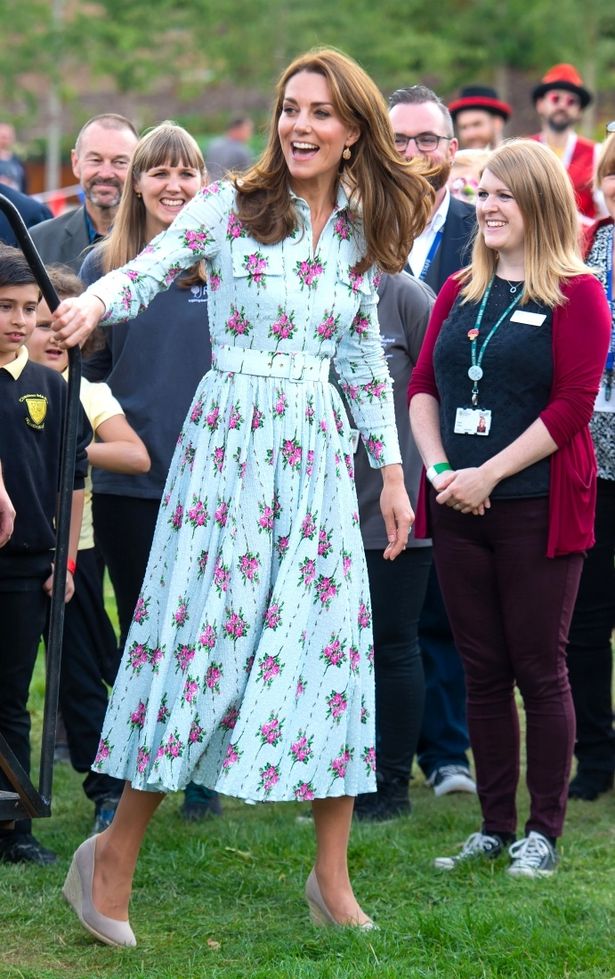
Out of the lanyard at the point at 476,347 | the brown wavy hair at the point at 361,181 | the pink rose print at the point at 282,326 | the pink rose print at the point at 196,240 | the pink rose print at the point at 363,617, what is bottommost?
the pink rose print at the point at 363,617

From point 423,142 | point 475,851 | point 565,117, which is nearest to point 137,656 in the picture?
point 475,851

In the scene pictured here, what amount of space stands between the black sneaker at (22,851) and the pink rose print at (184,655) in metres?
1.20

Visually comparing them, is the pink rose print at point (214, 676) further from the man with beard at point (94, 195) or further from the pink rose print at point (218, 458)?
the man with beard at point (94, 195)

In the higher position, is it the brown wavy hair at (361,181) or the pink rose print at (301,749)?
the brown wavy hair at (361,181)

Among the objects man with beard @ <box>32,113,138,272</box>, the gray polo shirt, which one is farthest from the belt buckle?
man with beard @ <box>32,113,138,272</box>

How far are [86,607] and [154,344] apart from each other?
0.95 metres

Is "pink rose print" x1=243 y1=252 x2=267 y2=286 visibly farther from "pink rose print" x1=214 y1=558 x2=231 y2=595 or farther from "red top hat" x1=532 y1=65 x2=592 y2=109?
"red top hat" x1=532 y1=65 x2=592 y2=109

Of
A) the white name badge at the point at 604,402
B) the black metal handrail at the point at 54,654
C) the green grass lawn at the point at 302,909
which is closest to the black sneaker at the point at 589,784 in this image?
the green grass lawn at the point at 302,909

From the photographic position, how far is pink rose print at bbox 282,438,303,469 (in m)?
4.20

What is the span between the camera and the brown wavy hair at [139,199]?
5.57 metres

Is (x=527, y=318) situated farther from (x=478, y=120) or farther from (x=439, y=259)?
(x=478, y=120)

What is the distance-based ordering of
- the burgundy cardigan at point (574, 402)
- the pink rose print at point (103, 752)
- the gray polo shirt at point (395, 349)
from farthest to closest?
the gray polo shirt at point (395, 349) < the burgundy cardigan at point (574, 402) < the pink rose print at point (103, 752)

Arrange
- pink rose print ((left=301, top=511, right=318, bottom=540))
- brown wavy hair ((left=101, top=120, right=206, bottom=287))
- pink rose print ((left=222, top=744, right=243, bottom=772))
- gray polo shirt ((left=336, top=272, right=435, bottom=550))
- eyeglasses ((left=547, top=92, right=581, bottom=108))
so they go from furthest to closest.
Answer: eyeglasses ((left=547, top=92, right=581, bottom=108)) < gray polo shirt ((left=336, top=272, right=435, bottom=550)) < brown wavy hair ((left=101, top=120, right=206, bottom=287)) < pink rose print ((left=301, top=511, right=318, bottom=540)) < pink rose print ((left=222, top=744, right=243, bottom=772))

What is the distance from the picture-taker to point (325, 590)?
4.22m
